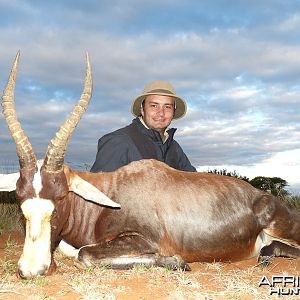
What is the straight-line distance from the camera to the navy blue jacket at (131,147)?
6664 millimetres

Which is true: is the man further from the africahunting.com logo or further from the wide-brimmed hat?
the africahunting.com logo

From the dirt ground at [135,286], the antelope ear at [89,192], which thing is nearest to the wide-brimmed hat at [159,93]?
the antelope ear at [89,192]

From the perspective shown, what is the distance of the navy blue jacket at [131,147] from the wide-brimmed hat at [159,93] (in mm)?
441

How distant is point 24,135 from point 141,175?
1.38 metres

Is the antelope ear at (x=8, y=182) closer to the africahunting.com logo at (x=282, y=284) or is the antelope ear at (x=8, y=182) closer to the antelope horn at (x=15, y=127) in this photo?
the antelope horn at (x=15, y=127)

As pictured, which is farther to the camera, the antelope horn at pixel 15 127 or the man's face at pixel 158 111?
the man's face at pixel 158 111

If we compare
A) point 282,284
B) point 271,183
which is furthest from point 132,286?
point 271,183

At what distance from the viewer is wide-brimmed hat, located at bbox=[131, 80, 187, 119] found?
24.7 ft

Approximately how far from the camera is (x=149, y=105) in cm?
762

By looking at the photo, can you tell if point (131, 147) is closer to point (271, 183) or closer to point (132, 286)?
point (132, 286)

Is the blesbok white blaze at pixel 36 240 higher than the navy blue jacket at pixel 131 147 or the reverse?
the reverse

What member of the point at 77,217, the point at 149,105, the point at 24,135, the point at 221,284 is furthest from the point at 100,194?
the point at 149,105

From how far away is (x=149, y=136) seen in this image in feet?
24.0

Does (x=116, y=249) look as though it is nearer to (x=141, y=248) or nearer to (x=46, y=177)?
(x=141, y=248)
